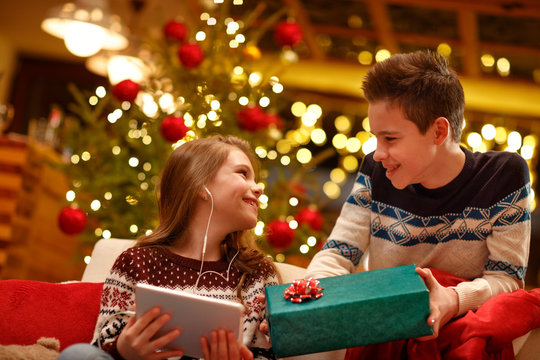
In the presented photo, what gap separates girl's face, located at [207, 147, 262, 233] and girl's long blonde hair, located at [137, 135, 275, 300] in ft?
0.11

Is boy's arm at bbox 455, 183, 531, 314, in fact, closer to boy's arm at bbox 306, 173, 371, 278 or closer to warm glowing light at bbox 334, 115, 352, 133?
boy's arm at bbox 306, 173, 371, 278

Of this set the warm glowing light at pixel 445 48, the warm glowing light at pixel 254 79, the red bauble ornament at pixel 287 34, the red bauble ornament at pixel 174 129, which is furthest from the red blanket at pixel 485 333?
the warm glowing light at pixel 445 48

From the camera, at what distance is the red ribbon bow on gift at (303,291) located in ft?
4.87

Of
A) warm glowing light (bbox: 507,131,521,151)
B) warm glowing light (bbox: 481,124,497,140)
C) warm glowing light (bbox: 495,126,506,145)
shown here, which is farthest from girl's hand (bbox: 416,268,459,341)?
warm glowing light (bbox: 495,126,506,145)

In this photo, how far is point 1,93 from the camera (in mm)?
6902

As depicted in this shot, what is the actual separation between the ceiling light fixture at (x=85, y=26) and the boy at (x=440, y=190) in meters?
2.77

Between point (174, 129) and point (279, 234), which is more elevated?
point (174, 129)

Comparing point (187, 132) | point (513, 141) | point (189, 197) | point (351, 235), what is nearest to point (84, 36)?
point (187, 132)

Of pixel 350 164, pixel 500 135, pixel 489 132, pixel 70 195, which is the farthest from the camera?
pixel 350 164

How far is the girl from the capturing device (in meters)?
1.76

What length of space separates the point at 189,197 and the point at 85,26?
2.48m

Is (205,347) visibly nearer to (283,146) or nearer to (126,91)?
(126,91)

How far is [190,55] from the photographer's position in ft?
9.97

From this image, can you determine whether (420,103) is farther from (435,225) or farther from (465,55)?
(465,55)
